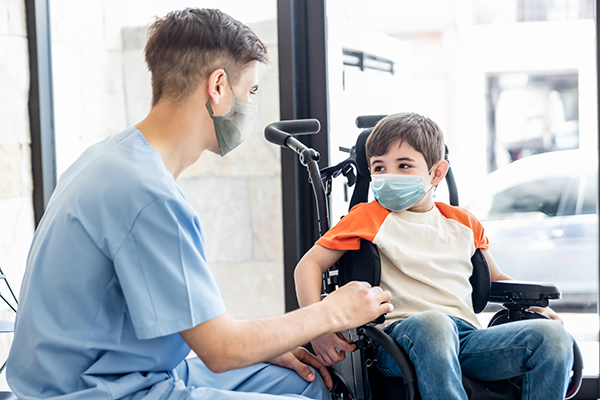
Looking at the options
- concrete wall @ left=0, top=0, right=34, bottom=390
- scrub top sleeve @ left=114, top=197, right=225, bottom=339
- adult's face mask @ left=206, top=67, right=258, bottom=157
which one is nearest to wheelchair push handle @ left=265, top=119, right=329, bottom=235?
adult's face mask @ left=206, top=67, right=258, bottom=157

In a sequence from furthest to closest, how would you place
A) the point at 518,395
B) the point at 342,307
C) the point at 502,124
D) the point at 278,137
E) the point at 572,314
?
the point at 572,314, the point at 502,124, the point at 278,137, the point at 518,395, the point at 342,307

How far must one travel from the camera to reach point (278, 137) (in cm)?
150

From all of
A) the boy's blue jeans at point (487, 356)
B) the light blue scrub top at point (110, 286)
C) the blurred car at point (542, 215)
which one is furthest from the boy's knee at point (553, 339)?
the blurred car at point (542, 215)

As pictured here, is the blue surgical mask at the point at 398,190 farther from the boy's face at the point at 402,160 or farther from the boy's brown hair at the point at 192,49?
the boy's brown hair at the point at 192,49

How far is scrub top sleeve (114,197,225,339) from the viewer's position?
88cm

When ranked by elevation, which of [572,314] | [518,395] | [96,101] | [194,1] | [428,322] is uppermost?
[194,1]

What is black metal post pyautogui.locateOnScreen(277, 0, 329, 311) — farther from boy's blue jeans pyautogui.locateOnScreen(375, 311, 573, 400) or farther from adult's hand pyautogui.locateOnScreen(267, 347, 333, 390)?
boy's blue jeans pyautogui.locateOnScreen(375, 311, 573, 400)

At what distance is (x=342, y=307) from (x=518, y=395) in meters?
0.48

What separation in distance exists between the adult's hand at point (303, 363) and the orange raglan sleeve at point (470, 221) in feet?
1.83

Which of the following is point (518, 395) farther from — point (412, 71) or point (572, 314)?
point (572, 314)

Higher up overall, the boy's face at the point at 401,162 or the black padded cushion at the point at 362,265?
the boy's face at the point at 401,162

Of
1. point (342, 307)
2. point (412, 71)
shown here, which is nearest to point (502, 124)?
point (412, 71)

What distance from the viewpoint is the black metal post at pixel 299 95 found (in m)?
2.04

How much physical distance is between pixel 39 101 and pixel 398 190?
1.58 m
